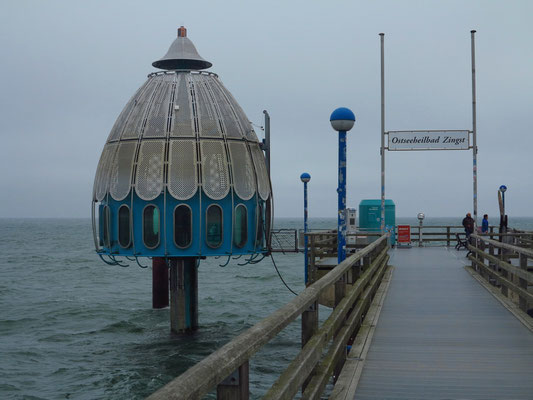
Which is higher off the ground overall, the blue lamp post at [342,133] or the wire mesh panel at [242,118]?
the wire mesh panel at [242,118]

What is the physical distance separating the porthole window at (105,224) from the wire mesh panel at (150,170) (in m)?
1.90

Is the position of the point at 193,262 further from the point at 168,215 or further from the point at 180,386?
the point at 180,386

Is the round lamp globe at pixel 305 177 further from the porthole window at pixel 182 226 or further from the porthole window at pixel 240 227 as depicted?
the porthole window at pixel 182 226

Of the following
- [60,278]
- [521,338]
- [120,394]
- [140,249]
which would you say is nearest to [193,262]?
[140,249]

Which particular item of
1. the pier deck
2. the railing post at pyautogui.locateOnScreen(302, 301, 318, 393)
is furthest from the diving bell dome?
the railing post at pyautogui.locateOnScreen(302, 301, 318, 393)

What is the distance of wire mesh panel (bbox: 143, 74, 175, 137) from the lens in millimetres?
25500

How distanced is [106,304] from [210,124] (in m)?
18.1

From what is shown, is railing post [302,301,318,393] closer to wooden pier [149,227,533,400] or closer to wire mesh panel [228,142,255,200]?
wooden pier [149,227,533,400]

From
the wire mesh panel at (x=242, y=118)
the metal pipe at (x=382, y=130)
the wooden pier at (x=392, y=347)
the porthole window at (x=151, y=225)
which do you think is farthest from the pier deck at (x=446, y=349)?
the metal pipe at (x=382, y=130)

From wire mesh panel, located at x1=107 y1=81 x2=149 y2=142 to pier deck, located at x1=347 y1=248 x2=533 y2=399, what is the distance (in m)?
14.1

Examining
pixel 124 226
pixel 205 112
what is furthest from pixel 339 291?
pixel 205 112

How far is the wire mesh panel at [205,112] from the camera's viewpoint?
84.3 ft

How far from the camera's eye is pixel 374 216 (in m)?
35.3

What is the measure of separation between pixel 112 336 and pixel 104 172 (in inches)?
281
